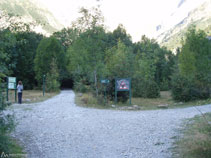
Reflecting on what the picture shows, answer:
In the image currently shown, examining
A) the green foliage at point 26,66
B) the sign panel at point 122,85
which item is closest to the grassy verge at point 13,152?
the sign panel at point 122,85

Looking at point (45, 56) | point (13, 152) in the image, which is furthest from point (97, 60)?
point (45, 56)

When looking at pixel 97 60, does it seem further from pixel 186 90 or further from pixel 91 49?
pixel 186 90

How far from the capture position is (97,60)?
19.4m

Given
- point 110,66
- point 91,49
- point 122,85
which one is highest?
point 91,49

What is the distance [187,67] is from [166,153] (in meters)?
25.9

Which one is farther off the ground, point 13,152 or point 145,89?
point 145,89

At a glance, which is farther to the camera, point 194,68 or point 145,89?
point 194,68

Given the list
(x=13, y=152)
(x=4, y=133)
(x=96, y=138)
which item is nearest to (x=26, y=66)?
(x=96, y=138)

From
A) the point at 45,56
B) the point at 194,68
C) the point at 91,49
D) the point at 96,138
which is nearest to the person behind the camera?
the point at 96,138

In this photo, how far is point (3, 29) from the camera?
5875 mm

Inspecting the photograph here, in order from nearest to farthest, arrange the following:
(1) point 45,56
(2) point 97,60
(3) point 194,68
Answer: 1. (2) point 97,60
2. (3) point 194,68
3. (1) point 45,56

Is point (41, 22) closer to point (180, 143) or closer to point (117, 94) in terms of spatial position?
point (180, 143)

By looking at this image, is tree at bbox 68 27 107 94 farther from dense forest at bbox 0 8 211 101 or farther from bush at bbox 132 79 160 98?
bush at bbox 132 79 160 98

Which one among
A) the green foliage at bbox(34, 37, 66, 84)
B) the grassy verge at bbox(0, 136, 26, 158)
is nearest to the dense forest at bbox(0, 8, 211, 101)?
the green foliage at bbox(34, 37, 66, 84)
